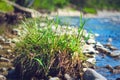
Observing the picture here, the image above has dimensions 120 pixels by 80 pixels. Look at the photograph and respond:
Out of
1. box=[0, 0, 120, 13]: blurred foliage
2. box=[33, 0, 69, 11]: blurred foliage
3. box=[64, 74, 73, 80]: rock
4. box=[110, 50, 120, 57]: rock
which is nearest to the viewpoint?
box=[64, 74, 73, 80]: rock

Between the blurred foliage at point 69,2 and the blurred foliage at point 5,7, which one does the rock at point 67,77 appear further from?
the blurred foliage at point 69,2

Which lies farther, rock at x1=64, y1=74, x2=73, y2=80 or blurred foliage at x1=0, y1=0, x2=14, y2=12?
blurred foliage at x1=0, y1=0, x2=14, y2=12

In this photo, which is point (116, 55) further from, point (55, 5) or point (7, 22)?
point (55, 5)

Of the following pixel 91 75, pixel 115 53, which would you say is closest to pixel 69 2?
pixel 115 53

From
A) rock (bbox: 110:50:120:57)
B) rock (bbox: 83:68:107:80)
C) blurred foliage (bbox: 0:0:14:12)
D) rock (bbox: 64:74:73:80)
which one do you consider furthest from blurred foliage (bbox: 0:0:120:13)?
rock (bbox: 83:68:107:80)

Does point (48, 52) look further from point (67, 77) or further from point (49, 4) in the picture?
point (49, 4)

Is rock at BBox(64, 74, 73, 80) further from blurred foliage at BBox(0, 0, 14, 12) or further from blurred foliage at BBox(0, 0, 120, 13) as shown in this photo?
blurred foliage at BBox(0, 0, 120, 13)

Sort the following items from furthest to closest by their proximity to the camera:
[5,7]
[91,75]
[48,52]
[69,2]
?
[69,2] → [5,7] → [48,52] → [91,75]

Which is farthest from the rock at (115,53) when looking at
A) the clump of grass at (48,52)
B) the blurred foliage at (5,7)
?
the blurred foliage at (5,7)
